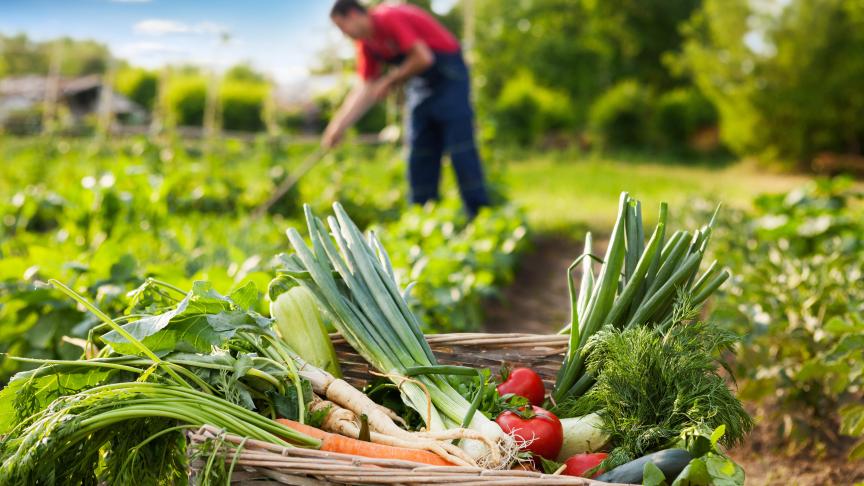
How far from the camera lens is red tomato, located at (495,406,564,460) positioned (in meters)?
1.70

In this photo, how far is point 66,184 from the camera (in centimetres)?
708

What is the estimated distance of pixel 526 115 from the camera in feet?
60.7

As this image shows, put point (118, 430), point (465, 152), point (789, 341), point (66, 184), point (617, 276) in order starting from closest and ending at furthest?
1. point (118, 430)
2. point (617, 276)
3. point (789, 341)
4. point (465, 152)
5. point (66, 184)

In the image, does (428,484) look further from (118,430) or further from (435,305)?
(435,305)

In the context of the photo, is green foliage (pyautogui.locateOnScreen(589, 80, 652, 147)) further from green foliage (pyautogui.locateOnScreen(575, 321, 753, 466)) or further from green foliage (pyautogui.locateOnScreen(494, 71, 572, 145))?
green foliage (pyautogui.locateOnScreen(575, 321, 753, 466))

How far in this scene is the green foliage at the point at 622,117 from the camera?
17.8m

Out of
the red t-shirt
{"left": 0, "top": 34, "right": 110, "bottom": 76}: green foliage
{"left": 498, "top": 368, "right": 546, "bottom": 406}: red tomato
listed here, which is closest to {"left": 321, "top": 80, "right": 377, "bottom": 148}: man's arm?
the red t-shirt

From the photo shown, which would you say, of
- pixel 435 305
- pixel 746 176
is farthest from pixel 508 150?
pixel 435 305

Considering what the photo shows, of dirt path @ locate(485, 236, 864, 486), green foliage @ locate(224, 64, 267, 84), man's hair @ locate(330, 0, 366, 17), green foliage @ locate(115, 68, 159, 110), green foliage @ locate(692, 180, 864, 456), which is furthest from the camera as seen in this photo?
green foliage @ locate(224, 64, 267, 84)

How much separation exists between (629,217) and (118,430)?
1261 mm

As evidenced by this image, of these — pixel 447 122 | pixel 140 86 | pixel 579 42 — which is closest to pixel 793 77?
pixel 579 42

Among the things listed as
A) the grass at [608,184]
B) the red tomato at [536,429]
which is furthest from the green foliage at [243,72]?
the red tomato at [536,429]

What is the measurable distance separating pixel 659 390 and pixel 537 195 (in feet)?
27.9

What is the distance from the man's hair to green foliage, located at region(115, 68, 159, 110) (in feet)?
92.4
